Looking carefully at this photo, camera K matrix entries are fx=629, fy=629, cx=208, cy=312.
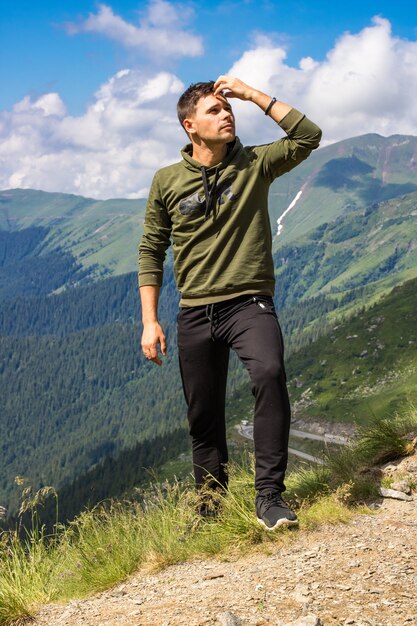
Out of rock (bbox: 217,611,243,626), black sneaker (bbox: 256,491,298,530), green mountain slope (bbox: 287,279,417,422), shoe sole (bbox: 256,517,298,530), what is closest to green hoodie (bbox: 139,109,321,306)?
black sneaker (bbox: 256,491,298,530)

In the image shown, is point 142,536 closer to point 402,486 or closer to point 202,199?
point 402,486

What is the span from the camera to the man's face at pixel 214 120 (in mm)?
6453

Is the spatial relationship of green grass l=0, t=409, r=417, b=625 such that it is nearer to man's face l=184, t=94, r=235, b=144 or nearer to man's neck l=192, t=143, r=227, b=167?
man's neck l=192, t=143, r=227, b=167

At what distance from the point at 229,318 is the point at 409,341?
168 meters

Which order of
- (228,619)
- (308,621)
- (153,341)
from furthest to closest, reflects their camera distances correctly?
(153,341), (228,619), (308,621)

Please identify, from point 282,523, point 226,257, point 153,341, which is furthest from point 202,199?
point 282,523

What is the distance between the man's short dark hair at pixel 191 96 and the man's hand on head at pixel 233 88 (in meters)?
0.11

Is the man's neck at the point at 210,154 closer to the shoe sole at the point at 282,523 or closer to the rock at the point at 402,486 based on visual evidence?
the shoe sole at the point at 282,523

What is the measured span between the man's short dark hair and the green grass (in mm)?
4015

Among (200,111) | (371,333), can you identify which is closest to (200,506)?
(200,111)

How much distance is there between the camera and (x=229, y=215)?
21.1 ft

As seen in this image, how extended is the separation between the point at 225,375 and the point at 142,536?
6.23ft

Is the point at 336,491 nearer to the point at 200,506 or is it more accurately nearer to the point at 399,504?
the point at 399,504

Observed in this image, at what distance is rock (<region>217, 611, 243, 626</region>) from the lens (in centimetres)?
405
